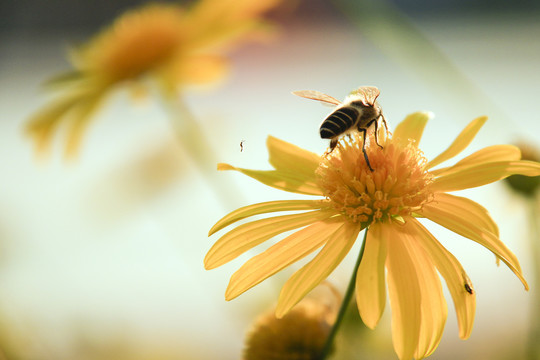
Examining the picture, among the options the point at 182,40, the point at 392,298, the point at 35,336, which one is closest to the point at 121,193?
the point at 182,40

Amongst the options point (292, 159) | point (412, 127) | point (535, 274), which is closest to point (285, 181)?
point (292, 159)

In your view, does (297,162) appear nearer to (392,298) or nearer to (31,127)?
(392,298)

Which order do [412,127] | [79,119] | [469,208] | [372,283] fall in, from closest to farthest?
1. [372,283]
2. [469,208]
3. [412,127]
4. [79,119]

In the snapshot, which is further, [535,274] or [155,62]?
[155,62]

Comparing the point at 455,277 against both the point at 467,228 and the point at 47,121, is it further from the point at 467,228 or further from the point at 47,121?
the point at 47,121

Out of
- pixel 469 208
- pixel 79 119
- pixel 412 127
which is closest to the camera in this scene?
pixel 469 208

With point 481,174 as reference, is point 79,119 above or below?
above
